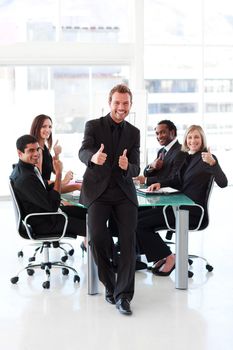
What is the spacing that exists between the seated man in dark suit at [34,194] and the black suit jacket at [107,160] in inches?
16.4

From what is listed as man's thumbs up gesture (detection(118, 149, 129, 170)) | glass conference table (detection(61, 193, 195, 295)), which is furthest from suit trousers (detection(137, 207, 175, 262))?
man's thumbs up gesture (detection(118, 149, 129, 170))

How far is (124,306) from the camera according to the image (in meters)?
4.56

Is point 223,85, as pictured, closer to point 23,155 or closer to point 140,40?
point 140,40

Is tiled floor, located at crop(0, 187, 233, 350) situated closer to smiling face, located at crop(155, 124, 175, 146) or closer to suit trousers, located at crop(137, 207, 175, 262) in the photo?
suit trousers, located at crop(137, 207, 175, 262)

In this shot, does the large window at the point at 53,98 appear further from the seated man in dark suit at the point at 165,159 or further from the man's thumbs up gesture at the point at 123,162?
the man's thumbs up gesture at the point at 123,162

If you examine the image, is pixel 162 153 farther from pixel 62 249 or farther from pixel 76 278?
pixel 76 278

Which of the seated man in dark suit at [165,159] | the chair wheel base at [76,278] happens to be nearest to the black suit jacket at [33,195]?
the chair wheel base at [76,278]

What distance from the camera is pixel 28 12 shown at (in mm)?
9812

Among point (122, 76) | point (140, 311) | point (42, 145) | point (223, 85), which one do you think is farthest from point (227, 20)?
point (140, 311)

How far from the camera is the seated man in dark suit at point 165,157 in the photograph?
605 centimetres

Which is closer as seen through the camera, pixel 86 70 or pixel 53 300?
pixel 53 300

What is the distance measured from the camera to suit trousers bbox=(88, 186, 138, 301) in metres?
4.63

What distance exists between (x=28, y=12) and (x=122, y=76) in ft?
5.96

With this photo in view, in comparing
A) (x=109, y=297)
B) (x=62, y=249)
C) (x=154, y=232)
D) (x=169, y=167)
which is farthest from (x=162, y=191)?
(x=62, y=249)
